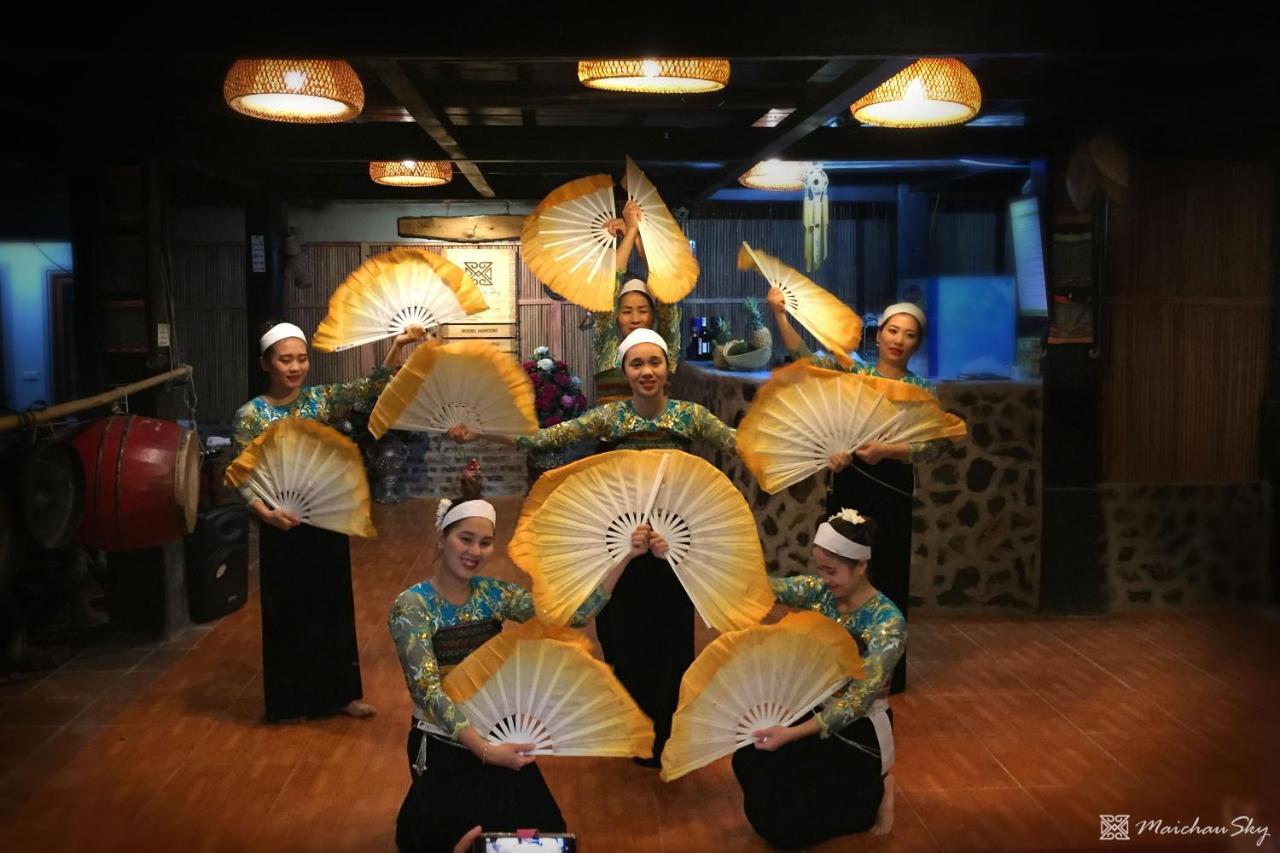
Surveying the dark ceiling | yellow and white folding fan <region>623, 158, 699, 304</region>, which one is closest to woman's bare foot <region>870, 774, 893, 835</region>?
yellow and white folding fan <region>623, 158, 699, 304</region>

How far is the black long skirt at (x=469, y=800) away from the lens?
2.94 meters

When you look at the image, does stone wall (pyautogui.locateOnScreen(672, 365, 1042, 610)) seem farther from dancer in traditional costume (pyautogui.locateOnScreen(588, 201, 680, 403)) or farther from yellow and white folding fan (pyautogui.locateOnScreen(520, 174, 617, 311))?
yellow and white folding fan (pyautogui.locateOnScreen(520, 174, 617, 311))

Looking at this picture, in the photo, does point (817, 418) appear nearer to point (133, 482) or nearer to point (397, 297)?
point (397, 297)

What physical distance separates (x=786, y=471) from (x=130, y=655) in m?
3.22

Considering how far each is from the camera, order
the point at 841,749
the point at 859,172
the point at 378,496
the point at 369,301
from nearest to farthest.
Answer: the point at 841,749, the point at 369,301, the point at 859,172, the point at 378,496

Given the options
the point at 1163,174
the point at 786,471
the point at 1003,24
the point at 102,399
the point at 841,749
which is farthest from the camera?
the point at 1163,174

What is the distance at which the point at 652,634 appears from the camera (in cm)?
368

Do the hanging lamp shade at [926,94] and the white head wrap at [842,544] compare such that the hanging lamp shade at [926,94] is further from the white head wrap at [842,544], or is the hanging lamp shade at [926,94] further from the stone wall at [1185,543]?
the stone wall at [1185,543]

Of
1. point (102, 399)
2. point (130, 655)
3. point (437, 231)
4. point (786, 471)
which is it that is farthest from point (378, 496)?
point (786, 471)

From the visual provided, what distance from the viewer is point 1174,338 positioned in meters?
5.64

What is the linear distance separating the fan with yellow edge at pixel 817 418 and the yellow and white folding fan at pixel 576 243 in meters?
0.79

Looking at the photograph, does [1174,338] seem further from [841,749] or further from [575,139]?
[841,749]

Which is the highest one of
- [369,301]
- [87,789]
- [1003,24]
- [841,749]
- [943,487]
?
[1003,24]

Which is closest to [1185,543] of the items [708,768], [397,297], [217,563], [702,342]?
[708,768]
